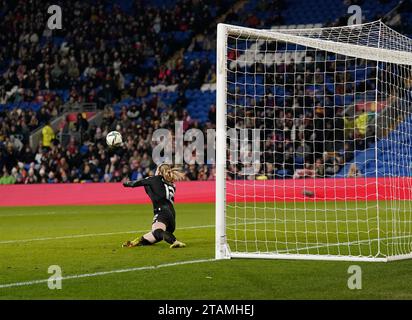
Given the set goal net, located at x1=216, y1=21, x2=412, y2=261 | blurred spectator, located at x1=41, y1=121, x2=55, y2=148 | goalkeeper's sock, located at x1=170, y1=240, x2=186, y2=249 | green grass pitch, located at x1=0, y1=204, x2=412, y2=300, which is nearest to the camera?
green grass pitch, located at x1=0, y1=204, x2=412, y2=300

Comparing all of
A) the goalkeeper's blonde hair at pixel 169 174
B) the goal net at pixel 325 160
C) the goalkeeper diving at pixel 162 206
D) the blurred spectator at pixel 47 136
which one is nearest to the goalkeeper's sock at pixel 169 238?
the goalkeeper diving at pixel 162 206

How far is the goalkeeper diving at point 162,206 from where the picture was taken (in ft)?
42.5

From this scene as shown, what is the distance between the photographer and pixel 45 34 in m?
38.2

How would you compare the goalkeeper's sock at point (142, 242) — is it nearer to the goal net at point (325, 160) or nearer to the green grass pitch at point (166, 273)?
the green grass pitch at point (166, 273)

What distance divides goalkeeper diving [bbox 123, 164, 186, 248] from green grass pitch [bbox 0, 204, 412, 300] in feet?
0.73

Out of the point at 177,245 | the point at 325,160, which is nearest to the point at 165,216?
the point at 177,245

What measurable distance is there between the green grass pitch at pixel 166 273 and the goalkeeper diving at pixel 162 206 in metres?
0.22

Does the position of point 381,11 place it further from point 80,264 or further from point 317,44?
point 80,264

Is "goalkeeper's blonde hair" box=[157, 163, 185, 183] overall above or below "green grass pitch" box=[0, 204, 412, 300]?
above

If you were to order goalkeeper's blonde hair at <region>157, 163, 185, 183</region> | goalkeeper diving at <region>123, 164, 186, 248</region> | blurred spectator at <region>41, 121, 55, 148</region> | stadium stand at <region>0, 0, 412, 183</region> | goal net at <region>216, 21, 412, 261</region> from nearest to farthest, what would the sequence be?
goal net at <region>216, 21, 412, 261</region> < goalkeeper diving at <region>123, 164, 186, 248</region> < goalkeeper's blonde hair at <region>157, 163, 185, 183</region> < stadium stand at <region>0, 0, 412, 183</region> < blurred spectator at <region>41, 121, 55, 148</region>

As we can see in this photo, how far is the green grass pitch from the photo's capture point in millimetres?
8375

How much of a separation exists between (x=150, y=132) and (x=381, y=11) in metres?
10.5

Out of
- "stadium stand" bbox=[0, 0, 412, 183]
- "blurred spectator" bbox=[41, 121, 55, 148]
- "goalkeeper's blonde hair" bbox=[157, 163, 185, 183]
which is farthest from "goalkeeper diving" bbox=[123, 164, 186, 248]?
"blurred spectator" bbox=[41, 121, 55, 148]

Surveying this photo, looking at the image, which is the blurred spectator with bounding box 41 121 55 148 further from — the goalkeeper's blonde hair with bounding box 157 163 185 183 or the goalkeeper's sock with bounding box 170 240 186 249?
the goalkeeper's sock with bounding box 170 240 186 249
